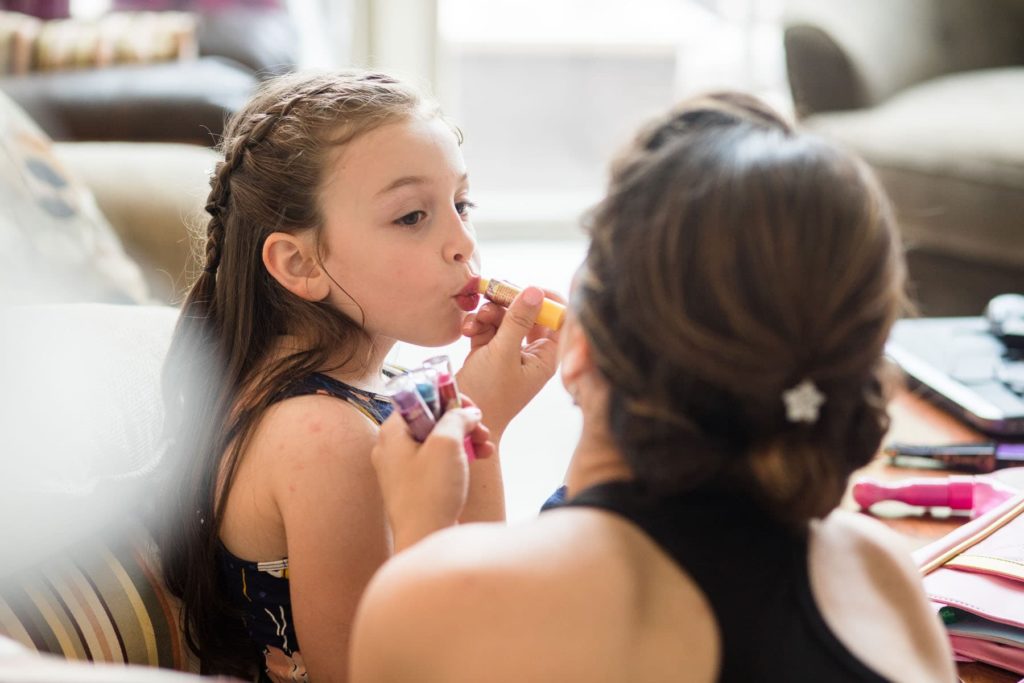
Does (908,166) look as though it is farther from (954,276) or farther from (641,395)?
(641,395)

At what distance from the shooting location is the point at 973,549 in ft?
3.43

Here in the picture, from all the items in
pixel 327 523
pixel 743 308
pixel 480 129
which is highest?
pixel 743 308

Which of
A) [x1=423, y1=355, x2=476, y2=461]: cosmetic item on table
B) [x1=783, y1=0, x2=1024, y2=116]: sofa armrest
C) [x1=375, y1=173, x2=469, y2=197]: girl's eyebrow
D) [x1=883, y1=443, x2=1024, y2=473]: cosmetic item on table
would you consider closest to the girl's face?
[x1=375, y1=173, x2=469, y2=197]: girl's eyebrow

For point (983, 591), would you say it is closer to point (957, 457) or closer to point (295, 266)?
point (957, 457)

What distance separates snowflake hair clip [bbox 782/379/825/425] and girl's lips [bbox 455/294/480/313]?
56cm

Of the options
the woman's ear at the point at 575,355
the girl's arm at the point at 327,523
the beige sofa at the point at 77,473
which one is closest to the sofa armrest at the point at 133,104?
the beige sofa at the point at 77,473

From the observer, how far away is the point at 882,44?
2549mm

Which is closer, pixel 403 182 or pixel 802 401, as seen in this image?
pixel 802 401

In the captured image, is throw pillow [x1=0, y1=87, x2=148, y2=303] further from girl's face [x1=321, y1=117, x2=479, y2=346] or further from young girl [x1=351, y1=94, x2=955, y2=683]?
young girl [x1=351, y1=94, x2=955, y2=683]

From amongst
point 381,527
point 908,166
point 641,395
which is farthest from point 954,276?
point 641,395

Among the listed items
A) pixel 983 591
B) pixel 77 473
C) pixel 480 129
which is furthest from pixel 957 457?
pixel 480 129

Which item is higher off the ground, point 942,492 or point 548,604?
point 548,604

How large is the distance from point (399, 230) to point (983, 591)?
0.64 meters

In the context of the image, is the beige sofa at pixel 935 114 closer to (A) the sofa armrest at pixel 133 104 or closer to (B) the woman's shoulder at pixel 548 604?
(A) the sofa armrest at pixel 133 104
